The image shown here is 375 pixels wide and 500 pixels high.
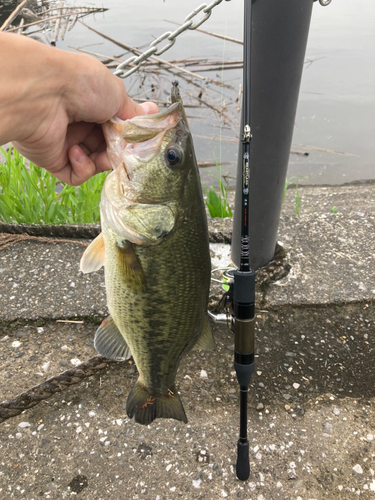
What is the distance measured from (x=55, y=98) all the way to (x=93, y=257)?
0.61 meters

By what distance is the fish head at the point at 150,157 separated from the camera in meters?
1.42

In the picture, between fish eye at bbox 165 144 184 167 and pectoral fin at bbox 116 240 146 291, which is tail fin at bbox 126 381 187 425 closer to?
pectoral fin at bbox 116 240 146 291

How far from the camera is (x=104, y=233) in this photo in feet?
4.90

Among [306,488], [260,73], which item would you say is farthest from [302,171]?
[306,488]

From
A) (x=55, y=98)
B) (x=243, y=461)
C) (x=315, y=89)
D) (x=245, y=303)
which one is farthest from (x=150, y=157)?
(x=315, y=89)

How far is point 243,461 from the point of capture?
6.11ft

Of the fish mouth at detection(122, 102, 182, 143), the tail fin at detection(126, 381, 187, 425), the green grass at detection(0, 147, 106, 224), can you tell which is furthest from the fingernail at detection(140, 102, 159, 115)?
the green grass at detection(0, 147, 106, 224)

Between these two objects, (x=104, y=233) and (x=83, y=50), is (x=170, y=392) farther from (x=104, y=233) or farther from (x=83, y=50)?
(x=83, y=50)

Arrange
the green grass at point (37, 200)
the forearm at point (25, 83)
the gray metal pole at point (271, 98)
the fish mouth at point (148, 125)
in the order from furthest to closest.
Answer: the green grass at point (37, 200), the gray metal pole at point (271, 98), the fish mouth at point (148, 125), the forearm at point (25, 83)

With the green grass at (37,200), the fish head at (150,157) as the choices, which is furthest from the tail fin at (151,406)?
the green grass at (37,200)

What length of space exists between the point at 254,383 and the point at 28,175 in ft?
8.47

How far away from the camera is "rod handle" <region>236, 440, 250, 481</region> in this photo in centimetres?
184

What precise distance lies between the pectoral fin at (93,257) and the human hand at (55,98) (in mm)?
427

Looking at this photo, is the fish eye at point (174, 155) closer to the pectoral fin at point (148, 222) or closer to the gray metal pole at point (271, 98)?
the pectoral fin at point (148, 222)
